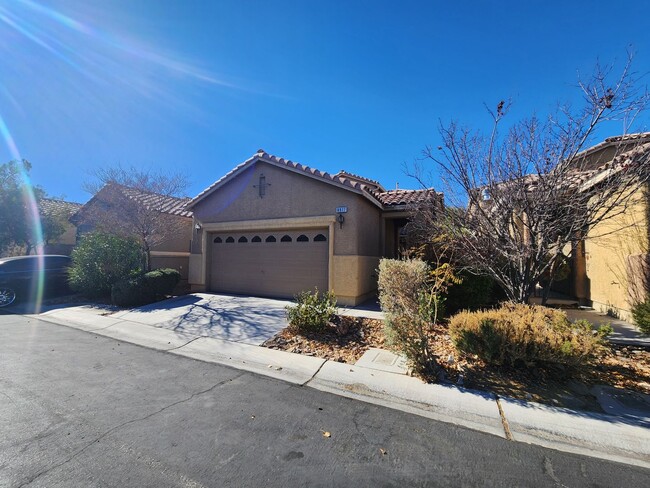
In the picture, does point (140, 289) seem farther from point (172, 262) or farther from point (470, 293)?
point (470, 293)

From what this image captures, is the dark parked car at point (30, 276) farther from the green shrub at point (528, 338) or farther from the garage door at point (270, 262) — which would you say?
the green shrub at point (528, 338)

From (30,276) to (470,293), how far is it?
592 inches

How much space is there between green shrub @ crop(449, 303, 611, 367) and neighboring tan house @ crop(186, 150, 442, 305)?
16.5 ft

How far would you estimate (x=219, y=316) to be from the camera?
8.73m

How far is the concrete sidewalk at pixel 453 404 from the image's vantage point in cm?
316

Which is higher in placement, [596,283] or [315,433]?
[596,283]

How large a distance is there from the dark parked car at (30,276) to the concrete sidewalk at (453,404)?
8.43 metres

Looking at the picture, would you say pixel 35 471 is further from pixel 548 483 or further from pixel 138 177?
pixel 138 177

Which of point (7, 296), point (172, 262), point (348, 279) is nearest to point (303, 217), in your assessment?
point (348, 279)

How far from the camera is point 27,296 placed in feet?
37.8

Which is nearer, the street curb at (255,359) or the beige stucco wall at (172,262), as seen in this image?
the street curb at (255,359)

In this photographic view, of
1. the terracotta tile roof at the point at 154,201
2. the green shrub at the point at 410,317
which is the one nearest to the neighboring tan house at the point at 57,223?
the terracotta tile roof at the point at 154,201

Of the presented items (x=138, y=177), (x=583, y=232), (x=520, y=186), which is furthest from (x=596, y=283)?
(x=138, y=177)

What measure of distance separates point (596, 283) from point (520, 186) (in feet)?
20.0
